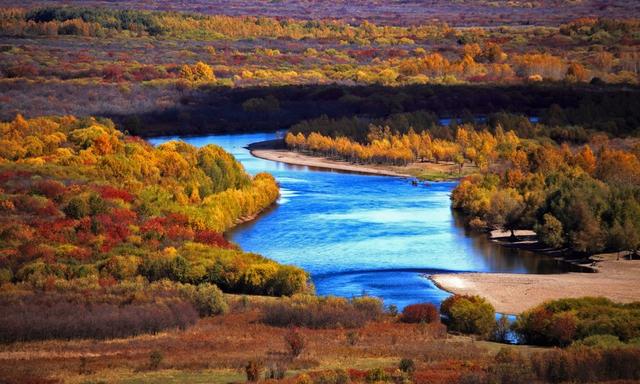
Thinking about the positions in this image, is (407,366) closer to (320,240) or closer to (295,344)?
(295,344)

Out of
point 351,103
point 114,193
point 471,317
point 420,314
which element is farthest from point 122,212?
point 351,103

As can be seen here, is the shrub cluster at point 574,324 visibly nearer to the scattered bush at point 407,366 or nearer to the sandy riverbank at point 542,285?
the sandy riverbank at point 542,285

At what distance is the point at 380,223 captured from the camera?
56531 millimetres

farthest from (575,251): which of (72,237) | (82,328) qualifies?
(82,328)

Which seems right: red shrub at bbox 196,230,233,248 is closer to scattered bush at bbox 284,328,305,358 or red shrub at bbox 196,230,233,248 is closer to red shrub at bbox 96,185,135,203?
red shrub at bbox 96,185,135,203

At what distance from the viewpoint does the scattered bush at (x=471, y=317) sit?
34.8 m

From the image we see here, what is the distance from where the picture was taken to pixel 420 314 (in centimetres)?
3553

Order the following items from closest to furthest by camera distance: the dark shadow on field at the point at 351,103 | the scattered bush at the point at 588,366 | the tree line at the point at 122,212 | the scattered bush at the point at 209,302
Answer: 1. the scattered bush at the point at 588,366
2. the scattered bush at the point at 209,302
3. the tree line at the point at 122,212
4. the dark shadow on field at the point at 351,103

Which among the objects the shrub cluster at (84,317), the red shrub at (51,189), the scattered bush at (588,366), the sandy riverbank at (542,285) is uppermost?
the scattered bush at (588,366)

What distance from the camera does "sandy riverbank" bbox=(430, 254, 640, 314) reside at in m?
40.3

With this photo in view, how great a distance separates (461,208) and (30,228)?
75.9ft

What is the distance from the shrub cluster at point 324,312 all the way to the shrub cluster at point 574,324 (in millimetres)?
4427

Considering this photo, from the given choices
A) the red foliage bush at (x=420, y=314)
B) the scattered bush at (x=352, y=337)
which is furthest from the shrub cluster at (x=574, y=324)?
the scattered bush at (x=352, y=337)

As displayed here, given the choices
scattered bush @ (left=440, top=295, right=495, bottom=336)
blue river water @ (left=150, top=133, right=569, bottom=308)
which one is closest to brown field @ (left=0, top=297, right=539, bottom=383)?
scattered bush @ (left=440, top=295, right=495, bottom=336)
